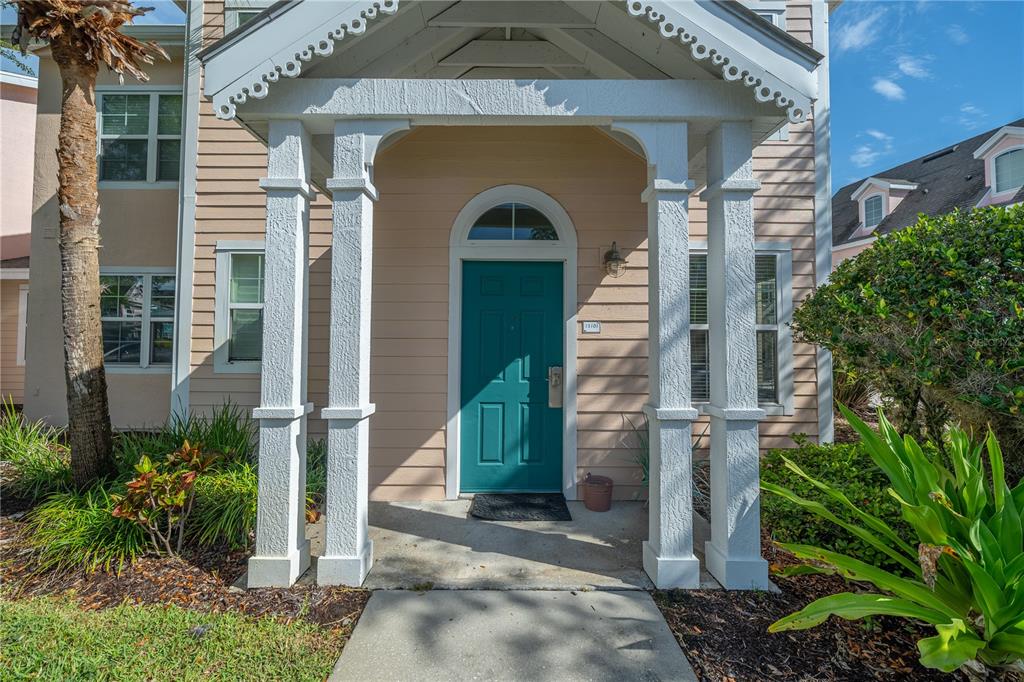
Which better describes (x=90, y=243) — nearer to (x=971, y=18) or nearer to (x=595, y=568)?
(x=595, y=568)

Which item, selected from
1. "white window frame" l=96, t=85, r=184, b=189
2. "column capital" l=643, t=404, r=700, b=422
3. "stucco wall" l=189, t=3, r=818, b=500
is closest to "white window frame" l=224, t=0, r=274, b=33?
"white window frame" l=96, t=85, r=184, b=189

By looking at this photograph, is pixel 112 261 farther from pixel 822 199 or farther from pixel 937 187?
pixel 937 187

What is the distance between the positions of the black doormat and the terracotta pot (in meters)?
0.21

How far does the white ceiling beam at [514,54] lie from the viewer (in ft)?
12.4

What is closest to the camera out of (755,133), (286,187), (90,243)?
(286,187)

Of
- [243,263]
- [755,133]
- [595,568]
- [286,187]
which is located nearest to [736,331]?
[755,133]

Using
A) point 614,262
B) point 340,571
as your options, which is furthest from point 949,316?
Answer: point 340,571

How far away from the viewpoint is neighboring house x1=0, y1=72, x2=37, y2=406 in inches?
336

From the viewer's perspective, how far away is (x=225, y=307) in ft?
16.0

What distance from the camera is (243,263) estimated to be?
4930 mm

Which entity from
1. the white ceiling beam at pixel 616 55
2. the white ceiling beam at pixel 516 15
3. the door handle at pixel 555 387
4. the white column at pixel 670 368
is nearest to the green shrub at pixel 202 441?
the door handle at pixel 555 387

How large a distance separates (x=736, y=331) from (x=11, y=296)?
12.0 metres

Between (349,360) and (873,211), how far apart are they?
19.0 metres

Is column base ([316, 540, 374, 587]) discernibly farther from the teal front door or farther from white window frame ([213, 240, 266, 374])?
white window frame ([213, 240, 266, 374])
